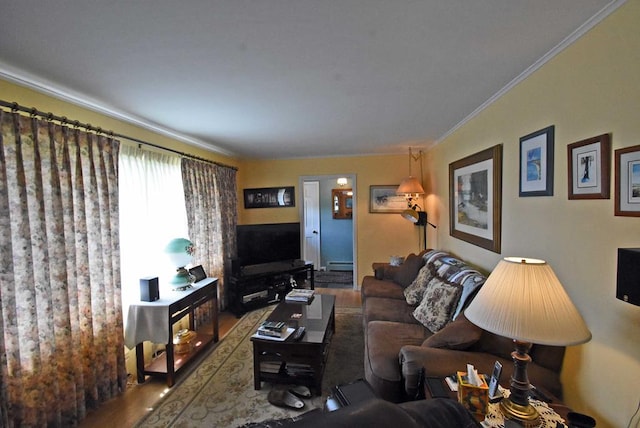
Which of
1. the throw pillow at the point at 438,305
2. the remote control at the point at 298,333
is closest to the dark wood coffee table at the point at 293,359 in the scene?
the remote control at the point at 298,333

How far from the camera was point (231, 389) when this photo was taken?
92.2 inches

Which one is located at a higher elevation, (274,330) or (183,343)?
(274,330)

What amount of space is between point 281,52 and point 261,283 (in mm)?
3317

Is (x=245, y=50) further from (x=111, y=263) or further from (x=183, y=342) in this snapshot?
(x=183, y=342)

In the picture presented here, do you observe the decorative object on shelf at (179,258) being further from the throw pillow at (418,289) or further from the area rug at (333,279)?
the area rug at (333,279)

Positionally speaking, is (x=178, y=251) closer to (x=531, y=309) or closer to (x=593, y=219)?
(x=531, y=309)

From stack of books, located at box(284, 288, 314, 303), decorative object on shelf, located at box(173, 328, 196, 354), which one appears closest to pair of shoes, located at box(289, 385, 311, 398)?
stack of books, located at box(284, 288, 314, 303)

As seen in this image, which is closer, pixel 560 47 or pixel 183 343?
pixel 560 47

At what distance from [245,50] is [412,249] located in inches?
163

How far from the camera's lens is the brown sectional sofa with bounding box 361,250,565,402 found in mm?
1627

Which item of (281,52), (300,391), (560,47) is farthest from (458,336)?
(281,52)

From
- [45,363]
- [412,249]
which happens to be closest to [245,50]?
[45,363]

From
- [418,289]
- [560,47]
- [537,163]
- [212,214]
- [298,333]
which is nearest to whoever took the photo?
[560,47]

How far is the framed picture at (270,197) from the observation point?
514cm
